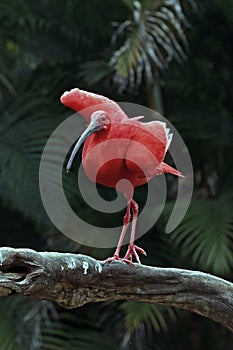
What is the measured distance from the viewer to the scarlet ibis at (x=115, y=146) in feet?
7.27

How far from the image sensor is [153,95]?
4496 mm

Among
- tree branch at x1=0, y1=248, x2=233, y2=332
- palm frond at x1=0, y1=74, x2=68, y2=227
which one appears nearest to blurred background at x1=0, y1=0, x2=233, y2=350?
palm frond at x1=0, y1=74, x2=68, y2=227

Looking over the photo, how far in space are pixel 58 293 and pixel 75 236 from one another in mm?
2007

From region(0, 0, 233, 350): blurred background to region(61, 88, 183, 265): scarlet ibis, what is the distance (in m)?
1.52

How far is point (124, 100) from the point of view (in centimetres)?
446

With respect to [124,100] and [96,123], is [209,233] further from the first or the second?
[96,123]

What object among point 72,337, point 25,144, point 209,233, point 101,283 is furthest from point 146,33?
point 101,283

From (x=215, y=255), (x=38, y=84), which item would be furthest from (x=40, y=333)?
(x=38, y=84)

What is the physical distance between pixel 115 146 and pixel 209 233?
1.76 meters

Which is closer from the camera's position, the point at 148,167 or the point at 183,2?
the point at 148,167

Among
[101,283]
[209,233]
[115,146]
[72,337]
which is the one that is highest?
[115,146]

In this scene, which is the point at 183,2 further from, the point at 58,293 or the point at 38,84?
the point at 58,293

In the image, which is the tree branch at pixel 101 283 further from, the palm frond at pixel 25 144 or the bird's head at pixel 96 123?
the palm frond at pixel 25 144

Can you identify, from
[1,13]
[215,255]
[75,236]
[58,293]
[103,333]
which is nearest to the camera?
[58,293]
